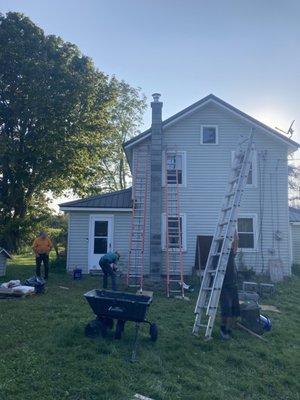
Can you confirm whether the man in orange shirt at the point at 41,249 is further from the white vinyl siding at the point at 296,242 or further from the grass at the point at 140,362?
the white vinyl siding at the point at 296,242

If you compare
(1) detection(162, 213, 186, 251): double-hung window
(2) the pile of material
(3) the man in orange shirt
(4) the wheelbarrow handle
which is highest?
(1) detection(162, 213, 186, 251): double-hung window

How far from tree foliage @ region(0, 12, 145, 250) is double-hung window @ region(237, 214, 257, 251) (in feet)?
38.6

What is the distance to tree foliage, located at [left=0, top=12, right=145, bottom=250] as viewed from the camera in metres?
21.1

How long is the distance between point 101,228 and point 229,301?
372 inches

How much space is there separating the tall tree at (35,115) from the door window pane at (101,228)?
7335 mm

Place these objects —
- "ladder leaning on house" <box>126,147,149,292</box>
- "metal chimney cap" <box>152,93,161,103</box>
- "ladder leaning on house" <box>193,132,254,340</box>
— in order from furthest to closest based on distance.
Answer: "ladder leaning on house" <box>126,147,149,292</box> < "metal chimney cap" <box>152,93,161,103</box> < "ladder leaning on house" <box>193,132,254,340</box>

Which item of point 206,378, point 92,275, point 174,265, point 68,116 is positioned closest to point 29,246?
point 68,116

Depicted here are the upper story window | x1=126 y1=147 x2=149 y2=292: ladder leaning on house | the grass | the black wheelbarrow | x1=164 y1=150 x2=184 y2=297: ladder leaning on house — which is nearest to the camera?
the grass

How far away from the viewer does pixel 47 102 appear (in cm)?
2120

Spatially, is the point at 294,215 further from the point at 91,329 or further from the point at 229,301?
the point at 91,329

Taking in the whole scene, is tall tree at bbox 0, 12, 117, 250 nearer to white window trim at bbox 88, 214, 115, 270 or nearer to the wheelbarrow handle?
white window trim at bbox 88, 214, 115, 270

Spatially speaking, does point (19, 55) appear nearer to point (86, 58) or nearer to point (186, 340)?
point (86, 58)

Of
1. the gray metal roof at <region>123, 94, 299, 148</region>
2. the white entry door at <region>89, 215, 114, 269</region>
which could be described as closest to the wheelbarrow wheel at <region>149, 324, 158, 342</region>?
the white entry door at <region>89, 215, 114, 269</region>

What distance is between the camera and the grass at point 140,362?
456cm
